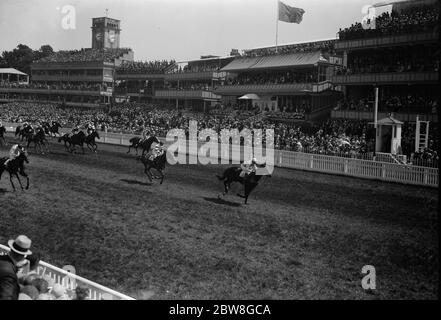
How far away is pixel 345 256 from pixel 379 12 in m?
24.0

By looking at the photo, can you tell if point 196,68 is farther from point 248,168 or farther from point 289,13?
point 248,168

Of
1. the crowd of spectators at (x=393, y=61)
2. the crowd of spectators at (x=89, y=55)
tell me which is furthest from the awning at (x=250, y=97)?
the crowd of spectators at (x=89, y=55)

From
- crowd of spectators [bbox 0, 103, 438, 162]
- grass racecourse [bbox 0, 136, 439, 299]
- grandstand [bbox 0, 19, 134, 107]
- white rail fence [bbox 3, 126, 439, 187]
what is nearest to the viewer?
grass racecourse [bbox 0, 136, 439, 299]

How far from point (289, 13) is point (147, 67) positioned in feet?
89.7

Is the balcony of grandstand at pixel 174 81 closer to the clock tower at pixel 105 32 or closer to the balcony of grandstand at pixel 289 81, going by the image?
the balcony of grandstand at pixel 289 81

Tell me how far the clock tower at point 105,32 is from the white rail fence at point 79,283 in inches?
2863

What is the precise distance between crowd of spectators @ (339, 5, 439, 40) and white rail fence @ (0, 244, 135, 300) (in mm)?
21724

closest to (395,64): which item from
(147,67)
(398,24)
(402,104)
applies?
(398,24)

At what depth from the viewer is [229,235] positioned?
10.4m

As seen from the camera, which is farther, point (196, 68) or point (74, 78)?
point (74, 78)

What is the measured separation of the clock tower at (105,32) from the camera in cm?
7531

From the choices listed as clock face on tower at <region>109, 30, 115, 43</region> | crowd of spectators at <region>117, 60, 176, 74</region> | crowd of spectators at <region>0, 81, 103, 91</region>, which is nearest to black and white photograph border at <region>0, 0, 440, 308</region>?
crowd of spectators at <region>117, 60, 176, 74</region>

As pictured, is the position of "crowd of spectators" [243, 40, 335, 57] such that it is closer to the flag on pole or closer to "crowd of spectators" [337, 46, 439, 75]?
"crowd of spectators" [337, 46, 439, 75]

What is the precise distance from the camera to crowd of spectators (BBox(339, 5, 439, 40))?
2418 centimetres
